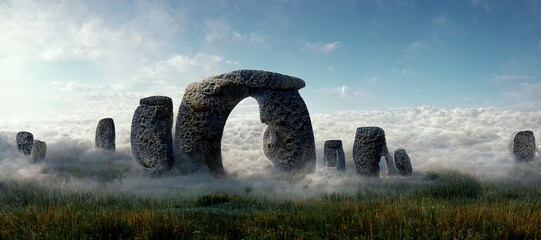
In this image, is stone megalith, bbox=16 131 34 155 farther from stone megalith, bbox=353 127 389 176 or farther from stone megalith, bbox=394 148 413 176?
stone megalith, bbox=394 148 413 176

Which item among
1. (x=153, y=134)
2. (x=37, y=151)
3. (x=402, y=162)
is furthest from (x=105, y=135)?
(x=402, y=162)

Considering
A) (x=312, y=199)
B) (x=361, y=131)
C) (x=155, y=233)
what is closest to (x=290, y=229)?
(x=155, y=233)

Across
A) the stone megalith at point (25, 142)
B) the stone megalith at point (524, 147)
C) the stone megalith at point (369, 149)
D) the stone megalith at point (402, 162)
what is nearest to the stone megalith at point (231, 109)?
the stone megalith at point (369, 149)

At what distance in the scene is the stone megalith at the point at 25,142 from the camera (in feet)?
79.5

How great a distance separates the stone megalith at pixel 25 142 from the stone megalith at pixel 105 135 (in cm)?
322

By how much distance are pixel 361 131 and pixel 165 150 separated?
6.86 meters

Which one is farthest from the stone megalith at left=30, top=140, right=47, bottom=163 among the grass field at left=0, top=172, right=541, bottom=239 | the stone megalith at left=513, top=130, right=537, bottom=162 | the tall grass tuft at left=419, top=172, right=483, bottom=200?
the stone megalith at left=513, top=130, right=537, bottom=162

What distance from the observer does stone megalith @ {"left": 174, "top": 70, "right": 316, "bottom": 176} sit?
18.4 m

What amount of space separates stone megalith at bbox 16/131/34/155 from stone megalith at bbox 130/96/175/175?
995 centimetres

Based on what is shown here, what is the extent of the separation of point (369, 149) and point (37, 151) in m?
15.6

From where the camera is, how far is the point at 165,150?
17.1m

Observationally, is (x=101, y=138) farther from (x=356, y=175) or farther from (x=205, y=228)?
(x=205, y=228)

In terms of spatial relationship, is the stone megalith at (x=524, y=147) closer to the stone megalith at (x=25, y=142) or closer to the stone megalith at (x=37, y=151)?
the stone megalith at (x=37, y=151)

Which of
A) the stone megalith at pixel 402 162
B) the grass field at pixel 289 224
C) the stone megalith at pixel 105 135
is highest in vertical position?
the stone megalith at pixel 105 135
